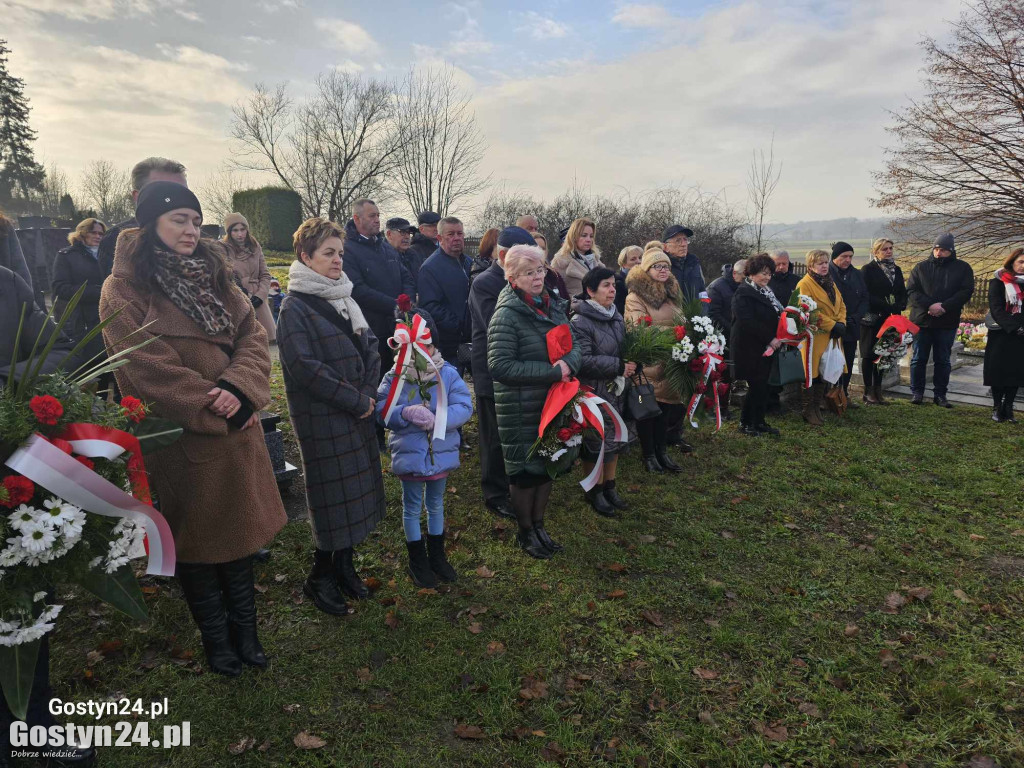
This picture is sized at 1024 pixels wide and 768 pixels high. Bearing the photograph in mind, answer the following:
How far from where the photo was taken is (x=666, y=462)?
6.03 metres

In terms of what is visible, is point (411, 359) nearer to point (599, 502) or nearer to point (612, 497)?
Answer: point (599, 502)

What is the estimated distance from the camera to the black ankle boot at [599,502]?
4.96 meters

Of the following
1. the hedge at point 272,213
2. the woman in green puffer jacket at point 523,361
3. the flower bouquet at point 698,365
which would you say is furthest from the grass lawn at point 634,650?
the hedge at point 272,213

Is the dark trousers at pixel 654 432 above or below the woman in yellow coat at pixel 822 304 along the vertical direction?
below

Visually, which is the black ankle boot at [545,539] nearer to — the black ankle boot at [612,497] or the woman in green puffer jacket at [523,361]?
the woman in green puffer jacket at [523,361]

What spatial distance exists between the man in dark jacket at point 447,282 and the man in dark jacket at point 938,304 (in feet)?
21.9

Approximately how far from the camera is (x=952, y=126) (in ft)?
55.8

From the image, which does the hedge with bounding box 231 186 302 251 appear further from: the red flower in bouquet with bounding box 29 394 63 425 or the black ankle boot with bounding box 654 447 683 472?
the red flower in bouquet with bounding box 29 394 63 425

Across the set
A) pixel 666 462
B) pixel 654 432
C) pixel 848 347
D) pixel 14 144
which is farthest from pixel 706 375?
pixel 14 144

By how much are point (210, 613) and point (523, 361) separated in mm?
2321

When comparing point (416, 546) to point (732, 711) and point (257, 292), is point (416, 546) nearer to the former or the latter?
point (732, 711)

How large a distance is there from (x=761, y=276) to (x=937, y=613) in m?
4.21

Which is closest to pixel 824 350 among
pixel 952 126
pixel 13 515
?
pixel 13 515

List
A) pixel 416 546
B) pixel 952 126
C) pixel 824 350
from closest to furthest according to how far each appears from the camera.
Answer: pixel 416 546 → pixel 824 350 → pixel 952 126
